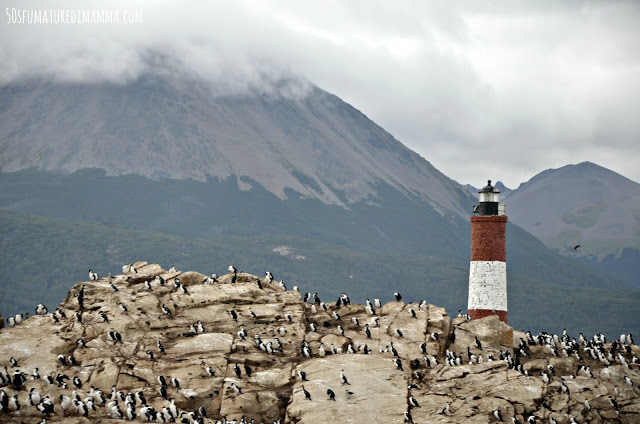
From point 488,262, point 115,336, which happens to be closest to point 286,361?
point 115,336

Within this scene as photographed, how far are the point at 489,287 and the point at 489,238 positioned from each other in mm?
4501

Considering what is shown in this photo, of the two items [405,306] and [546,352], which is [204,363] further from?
[546,352]

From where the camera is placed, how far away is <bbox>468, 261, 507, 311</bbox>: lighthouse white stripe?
247ft

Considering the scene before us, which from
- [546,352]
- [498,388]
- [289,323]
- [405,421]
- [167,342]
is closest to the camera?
[405,421]

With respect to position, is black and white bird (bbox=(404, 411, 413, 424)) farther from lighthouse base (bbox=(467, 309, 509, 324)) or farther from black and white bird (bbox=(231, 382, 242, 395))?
lighthouse base (bbox=(467, 309, 509, 324))

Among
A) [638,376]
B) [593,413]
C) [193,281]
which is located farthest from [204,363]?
[638,376]

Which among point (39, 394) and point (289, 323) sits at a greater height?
point (289, 323)

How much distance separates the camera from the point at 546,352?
71.8m

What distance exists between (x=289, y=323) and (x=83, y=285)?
17.6m

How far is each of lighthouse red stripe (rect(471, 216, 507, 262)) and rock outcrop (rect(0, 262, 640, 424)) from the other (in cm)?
764

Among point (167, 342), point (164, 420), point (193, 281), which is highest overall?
point (193, 281)

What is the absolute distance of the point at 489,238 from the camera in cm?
7650

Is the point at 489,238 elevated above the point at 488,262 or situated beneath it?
elevated above

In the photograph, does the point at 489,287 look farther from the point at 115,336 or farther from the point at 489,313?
the point at 115,336
